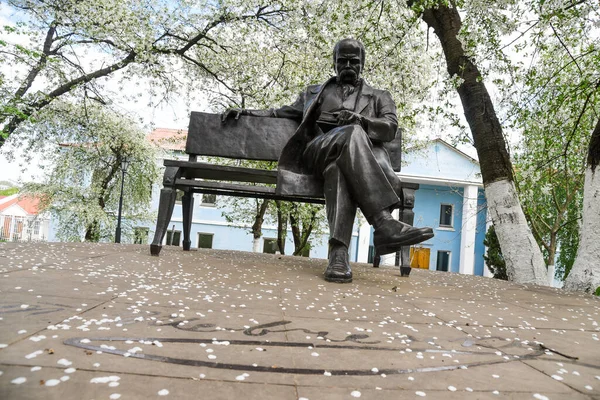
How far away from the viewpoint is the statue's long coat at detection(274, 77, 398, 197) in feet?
11.9

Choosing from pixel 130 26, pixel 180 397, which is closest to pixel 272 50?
pixel 130 26

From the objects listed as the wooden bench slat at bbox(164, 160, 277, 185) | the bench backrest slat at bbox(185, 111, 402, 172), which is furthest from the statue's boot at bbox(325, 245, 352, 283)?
the bench backrest slat at bbox(185, 111, 402, 172)

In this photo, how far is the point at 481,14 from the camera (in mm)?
5551

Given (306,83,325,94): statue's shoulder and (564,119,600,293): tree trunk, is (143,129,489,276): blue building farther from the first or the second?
(306,83,325,94): statue's shoulder

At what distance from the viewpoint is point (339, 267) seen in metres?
3.13

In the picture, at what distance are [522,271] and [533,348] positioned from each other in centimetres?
414

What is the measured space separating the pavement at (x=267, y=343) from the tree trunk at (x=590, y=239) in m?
2.01

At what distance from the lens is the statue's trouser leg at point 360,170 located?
3117mm

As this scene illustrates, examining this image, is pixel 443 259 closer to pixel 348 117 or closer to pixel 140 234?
pixel 140 234

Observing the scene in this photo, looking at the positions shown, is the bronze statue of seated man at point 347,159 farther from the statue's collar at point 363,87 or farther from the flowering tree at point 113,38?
the flowering tree at point 113,38

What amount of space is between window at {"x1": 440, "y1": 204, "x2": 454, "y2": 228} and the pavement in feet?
83.7

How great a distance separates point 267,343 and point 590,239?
436cm

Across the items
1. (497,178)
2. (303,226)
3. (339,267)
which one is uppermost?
(497,178)

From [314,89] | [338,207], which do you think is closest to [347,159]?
[338,207]
